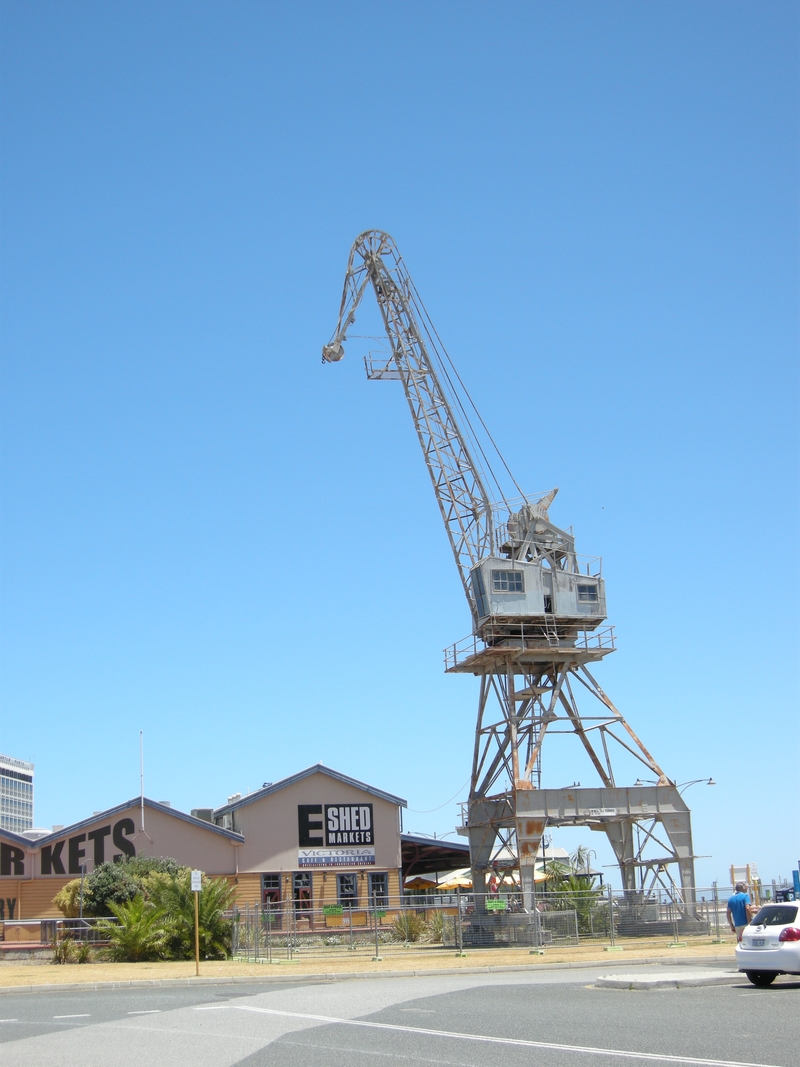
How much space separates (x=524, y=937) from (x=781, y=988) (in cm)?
1691

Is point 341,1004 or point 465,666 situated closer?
point 341,1004

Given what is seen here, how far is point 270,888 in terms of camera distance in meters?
48.3

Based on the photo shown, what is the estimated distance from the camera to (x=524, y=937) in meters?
35.1

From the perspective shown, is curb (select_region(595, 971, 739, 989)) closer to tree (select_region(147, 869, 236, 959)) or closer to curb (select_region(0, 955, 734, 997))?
curb (select_region(0, 955, 734, 997))

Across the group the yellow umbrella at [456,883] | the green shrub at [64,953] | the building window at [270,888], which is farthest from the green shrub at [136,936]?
the yellow umbrella at [456,883]

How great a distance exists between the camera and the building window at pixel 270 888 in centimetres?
4809

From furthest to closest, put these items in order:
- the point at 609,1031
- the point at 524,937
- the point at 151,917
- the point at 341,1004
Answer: the point at 524,937 < the point at 151,917 < the point at 341,1004 < the point at 609,1031

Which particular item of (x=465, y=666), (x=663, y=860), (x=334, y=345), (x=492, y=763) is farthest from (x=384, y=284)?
(x=663, y=860)

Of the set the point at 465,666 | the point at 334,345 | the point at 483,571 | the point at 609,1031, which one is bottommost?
the point at 609,1031

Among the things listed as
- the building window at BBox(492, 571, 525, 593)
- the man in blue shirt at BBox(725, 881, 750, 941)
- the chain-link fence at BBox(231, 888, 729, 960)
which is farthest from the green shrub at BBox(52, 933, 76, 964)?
the building window at BBox(492, 571, 525, 593)

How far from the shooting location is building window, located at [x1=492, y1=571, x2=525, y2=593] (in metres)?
43.7

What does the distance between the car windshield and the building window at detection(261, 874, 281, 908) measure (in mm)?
31624

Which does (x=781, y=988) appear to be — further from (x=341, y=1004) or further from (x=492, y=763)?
(x=492, y=763)

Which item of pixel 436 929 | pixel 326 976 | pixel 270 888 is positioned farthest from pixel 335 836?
pixel 326 976
